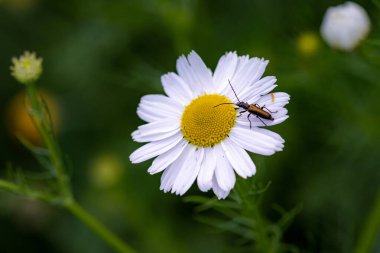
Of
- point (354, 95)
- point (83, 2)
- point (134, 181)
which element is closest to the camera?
point (354, 95)

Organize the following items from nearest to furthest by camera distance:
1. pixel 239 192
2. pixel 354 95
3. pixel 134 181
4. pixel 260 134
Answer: pixel 260 134 → pixel 239 192 → pixel 354 95 → pixel 134 181

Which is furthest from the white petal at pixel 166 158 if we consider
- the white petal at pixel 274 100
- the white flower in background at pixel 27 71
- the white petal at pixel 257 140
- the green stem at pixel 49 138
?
the white flower in background at pixel 27 71

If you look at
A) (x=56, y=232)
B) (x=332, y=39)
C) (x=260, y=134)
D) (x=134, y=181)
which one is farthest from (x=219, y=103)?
(x=56, y=232)

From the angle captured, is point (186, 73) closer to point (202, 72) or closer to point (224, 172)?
point (202, 72)

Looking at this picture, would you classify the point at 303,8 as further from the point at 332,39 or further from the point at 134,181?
the point at 134,181

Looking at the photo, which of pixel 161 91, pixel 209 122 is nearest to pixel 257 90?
pixel 209 122

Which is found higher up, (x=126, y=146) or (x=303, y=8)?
(x=303, y=8)

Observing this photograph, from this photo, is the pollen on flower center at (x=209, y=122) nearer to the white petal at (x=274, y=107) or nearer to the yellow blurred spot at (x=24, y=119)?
the white petal at (x=274, y=107)
